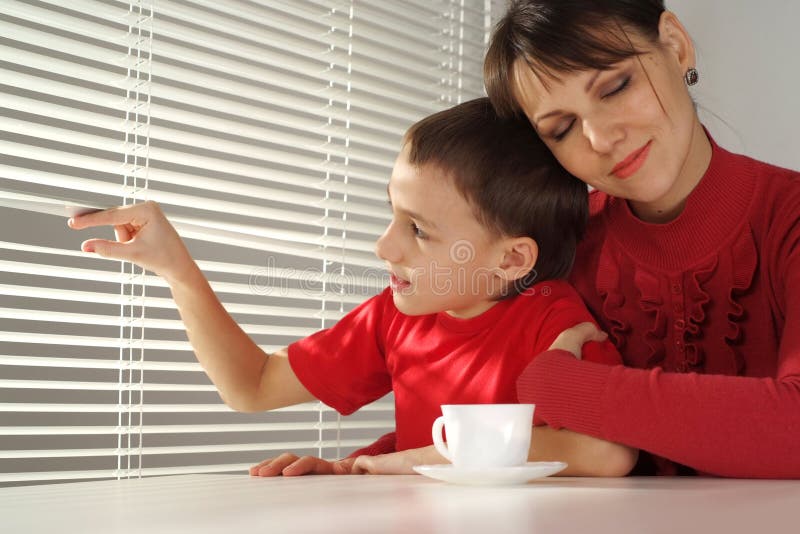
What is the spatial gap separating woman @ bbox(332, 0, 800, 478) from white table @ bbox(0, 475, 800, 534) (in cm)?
24

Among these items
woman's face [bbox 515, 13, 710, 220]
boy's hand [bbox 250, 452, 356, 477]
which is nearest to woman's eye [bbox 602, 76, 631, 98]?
woman's face [bbox 515, 13, 710, 220]

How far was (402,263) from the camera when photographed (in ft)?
4.20

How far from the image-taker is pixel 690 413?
0.94m

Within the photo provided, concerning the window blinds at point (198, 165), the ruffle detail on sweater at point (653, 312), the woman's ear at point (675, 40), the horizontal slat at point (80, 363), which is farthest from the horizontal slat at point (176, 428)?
the woman's ear at point (675, 40)

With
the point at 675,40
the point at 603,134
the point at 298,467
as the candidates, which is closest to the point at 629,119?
the point at 603,134

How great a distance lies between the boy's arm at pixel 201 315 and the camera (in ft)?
4.14

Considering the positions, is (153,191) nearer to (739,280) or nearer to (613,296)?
(613,296)

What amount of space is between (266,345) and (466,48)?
Result: 0.94m

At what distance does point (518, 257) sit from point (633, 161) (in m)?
0.23

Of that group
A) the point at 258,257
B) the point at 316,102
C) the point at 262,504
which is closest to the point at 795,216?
the point at 262,504

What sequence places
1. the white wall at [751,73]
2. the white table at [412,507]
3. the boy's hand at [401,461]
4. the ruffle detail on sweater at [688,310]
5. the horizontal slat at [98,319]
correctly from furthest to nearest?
the white wall at [751,73] < the horizontal slat at [98,319] < the ruffle detail on sweater at [688,310] < the boy's hand at [401,461] < the white table at [412,507]

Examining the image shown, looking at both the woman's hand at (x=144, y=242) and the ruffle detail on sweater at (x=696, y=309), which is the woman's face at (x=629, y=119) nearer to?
the ruffle detail on sweater at (x=696, y=309)

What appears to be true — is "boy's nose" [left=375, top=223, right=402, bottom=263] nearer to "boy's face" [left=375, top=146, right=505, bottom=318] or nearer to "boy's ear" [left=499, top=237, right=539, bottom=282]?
"boy's face" [left=375, top=146, right=505, bottom=318]

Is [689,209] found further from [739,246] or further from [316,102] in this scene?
[316,102]
